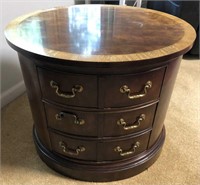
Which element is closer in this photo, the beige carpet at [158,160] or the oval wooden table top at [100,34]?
the oval wooden table top at [100,34]

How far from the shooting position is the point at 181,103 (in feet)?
5.53

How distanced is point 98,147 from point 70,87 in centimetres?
34

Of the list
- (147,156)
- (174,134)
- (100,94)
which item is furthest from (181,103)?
(100,94)

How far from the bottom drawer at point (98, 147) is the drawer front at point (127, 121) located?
0.05 meters

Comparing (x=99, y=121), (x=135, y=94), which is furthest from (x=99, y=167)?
(x=135, y=94)

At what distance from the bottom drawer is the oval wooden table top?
0.40 m

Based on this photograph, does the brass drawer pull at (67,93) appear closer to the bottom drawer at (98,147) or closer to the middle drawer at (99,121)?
the middle drawer at (99,121)

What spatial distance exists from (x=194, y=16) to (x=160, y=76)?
1524 mm

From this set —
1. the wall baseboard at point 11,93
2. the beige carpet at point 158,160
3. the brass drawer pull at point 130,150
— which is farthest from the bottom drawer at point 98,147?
the wall baseboard at point 11,93

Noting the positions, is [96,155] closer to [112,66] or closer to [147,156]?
[147,156]

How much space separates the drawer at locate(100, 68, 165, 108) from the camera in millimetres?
824

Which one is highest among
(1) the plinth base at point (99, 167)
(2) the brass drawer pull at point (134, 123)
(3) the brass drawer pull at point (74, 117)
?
(3) the brass drawer pull at point (74, 117)

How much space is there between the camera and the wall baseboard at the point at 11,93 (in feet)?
5.29

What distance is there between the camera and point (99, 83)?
0.82 meters
